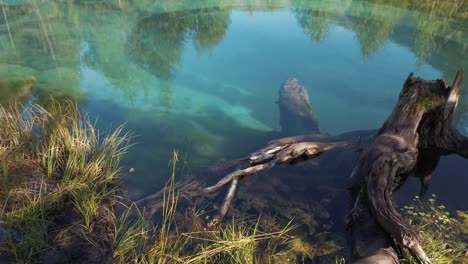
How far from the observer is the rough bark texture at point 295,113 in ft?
19.8

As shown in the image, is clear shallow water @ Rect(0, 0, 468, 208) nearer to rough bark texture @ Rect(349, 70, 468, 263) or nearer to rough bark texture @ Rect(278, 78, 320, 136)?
rough bark texture @ Rect(278, 78, 320, 136)

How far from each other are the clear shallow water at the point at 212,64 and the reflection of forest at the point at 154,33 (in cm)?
6

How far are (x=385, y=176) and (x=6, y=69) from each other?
10.1m

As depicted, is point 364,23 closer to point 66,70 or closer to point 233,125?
point 233,125

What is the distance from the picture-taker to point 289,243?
318cm

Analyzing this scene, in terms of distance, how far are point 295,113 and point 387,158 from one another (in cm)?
292

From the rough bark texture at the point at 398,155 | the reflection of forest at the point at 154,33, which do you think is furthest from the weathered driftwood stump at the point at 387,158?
the reflection of forest at the point at 154,33

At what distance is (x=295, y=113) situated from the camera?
253 inches

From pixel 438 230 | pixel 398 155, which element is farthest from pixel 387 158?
pixel 438 230

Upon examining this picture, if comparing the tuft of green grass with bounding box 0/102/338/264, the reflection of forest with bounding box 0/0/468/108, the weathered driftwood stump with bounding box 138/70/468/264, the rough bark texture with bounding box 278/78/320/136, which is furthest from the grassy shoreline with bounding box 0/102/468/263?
the reflection of forest with bounding box 0/0/468/108

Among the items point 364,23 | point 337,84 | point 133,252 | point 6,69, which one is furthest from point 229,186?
point 364,23

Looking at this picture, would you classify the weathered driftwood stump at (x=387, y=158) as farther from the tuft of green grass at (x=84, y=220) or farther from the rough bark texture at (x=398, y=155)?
the tuft of green grass at (x=84, y=220)

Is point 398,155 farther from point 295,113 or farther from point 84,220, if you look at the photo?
point 84,220

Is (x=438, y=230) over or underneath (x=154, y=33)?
underneath
